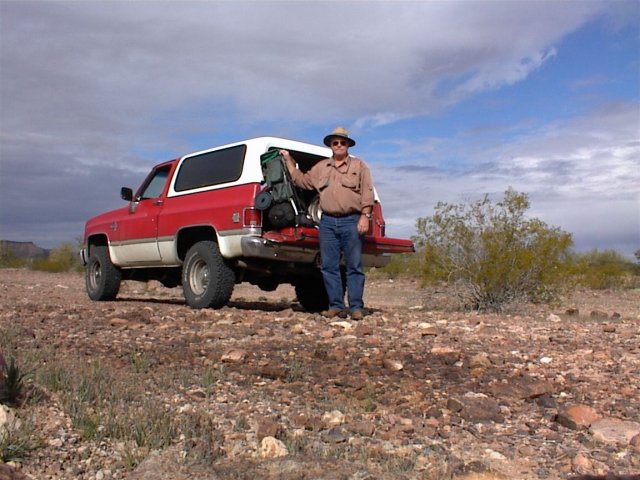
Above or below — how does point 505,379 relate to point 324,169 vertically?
below

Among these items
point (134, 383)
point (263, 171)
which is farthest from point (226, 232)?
point (134, 383)

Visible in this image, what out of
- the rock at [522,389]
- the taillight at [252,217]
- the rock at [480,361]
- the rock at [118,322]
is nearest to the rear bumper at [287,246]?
the taillight at [252,217]

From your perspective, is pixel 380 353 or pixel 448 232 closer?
pixel 380 353

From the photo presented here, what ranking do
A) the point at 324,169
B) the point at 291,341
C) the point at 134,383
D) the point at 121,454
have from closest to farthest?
the point at 121,454 → the point at 134,383 → the point at 291,341 → the point at 324,169

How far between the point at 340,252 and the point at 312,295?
7.85 ft

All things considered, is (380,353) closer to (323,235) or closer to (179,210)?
(323,235)

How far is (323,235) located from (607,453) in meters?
4.59

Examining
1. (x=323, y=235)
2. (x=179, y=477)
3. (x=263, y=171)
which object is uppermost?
(x=263, y=171)

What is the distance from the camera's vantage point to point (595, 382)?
4.89 m

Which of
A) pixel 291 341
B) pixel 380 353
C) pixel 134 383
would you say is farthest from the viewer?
pixel 291 341

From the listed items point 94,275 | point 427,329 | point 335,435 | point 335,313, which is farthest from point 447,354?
point 94,275

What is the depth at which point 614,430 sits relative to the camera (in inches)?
151

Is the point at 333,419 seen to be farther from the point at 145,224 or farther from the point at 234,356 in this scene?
the point at 145,224

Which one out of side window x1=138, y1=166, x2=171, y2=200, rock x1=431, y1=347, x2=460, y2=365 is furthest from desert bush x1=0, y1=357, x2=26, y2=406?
side window x1=138, y1=166, x2=171, y2=200
